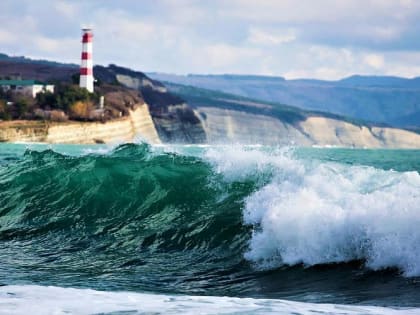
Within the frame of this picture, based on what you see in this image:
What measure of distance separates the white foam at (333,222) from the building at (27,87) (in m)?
88.6

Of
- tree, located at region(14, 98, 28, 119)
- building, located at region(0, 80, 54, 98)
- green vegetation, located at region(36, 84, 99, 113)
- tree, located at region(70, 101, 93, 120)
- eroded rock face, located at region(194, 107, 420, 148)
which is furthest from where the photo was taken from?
eroded rock face, located at region(194, 107, 420, 148)

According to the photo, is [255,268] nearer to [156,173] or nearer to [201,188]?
[201,188]

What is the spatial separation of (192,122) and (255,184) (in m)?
124

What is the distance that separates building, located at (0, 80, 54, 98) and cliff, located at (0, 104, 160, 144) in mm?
8804

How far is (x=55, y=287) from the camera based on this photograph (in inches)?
413

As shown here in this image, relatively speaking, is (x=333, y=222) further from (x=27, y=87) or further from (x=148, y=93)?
(x=148, y=93)

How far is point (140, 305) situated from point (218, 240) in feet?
17.1

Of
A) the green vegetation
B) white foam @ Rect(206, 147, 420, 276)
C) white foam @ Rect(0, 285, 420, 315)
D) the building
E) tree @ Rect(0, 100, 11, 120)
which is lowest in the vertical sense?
white foam @ Rect(0, 285, 420, 315)

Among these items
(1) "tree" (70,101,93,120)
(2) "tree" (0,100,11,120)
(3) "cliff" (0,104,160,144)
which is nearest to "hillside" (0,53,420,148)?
(3) "cliff" (0,104,160,144)

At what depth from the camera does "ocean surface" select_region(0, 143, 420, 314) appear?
9.81 m

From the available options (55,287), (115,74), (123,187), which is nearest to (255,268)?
(55,287)

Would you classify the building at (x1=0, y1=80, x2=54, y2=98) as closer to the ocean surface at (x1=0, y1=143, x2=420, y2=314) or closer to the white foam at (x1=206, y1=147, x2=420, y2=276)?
the ocean surface at (x1=0, y1=143, x2=420, y2=314)

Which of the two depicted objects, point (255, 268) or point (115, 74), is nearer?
point (255, 268)

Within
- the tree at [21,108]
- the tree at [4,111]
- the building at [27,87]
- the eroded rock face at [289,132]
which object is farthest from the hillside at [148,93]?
the eroded rock face at [289,132]
